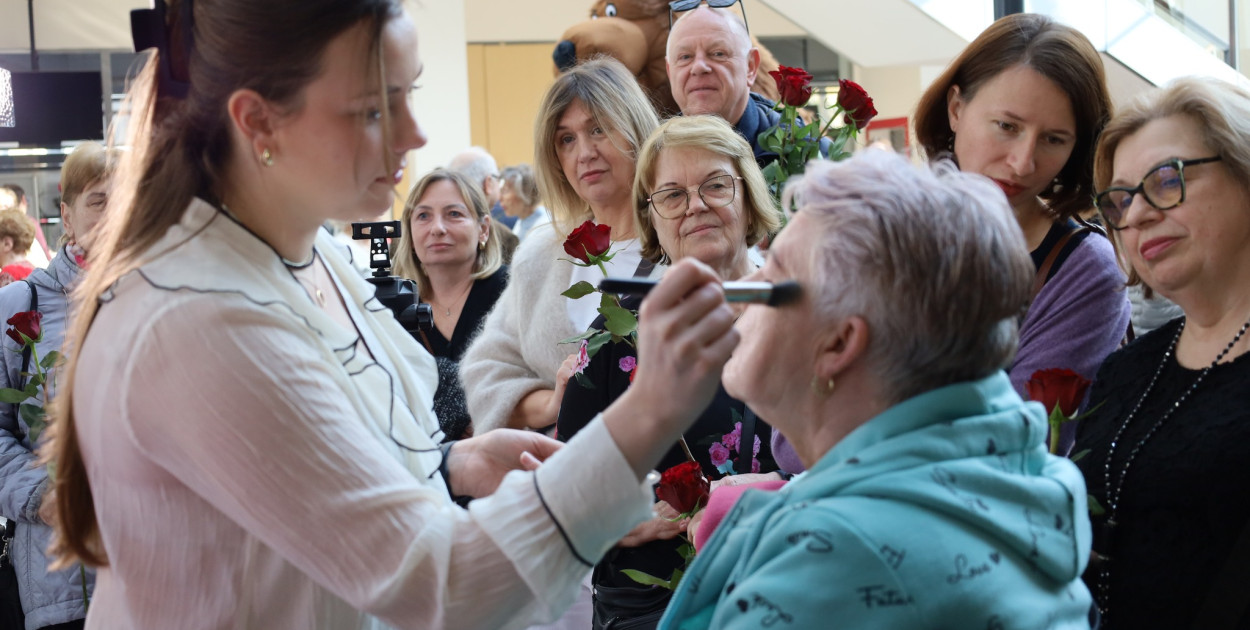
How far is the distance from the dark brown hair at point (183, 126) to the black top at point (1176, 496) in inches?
47.0

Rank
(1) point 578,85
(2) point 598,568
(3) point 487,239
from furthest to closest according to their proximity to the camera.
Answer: (3) point 487,239 → (1) point 578,85 → (2) point 598,568

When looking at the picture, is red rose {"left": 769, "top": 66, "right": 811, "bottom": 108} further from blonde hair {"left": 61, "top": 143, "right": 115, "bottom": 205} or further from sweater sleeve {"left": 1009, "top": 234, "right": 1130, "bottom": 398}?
blonde hair {"left": 61, "top": 143, "right": 115, "bottom": 205}

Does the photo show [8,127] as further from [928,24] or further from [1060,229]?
[1060,229]

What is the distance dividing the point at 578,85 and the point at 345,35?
178 centimetres

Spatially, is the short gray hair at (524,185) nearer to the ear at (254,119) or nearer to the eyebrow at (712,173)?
the eyebrow at (712,173)

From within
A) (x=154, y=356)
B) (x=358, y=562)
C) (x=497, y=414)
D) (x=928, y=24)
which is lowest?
(x=497, y=414)

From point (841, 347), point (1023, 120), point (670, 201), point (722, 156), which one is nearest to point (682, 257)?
point (670, 201)

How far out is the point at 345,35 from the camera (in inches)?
47.5

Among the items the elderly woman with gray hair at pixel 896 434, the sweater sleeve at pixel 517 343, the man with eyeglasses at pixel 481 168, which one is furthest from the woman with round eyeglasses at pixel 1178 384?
the man with eyeglasses at pixel 481 168

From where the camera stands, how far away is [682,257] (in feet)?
7.92

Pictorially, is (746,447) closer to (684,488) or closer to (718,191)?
(684,488)

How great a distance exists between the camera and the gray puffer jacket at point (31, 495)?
2.96 metres

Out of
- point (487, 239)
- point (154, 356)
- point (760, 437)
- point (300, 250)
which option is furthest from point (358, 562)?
point (487, 239)

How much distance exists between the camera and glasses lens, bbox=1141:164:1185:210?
5.57 ft
